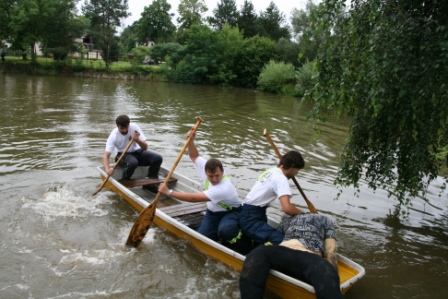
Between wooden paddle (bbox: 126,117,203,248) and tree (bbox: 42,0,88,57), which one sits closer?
wooden paddle (bbox: 126,117,203,248)

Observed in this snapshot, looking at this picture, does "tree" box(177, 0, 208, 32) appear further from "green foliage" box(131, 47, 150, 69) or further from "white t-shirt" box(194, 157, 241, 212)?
"white t-shirt" box(194, 157, 241, 212)

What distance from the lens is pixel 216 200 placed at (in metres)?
5.80

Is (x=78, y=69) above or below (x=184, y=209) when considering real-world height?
below

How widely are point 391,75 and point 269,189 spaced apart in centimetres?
229

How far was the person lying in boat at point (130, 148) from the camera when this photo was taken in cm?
845

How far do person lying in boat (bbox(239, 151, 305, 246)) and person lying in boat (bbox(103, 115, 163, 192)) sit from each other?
3652 millimetres

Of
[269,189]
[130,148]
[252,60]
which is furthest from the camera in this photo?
[252,60]

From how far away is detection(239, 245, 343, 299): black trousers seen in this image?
413 centimetres

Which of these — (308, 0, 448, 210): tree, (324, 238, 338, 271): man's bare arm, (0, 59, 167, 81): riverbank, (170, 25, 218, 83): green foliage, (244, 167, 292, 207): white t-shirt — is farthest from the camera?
(170, 25, 218, 83): green foliage

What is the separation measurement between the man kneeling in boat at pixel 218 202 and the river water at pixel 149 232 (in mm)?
508

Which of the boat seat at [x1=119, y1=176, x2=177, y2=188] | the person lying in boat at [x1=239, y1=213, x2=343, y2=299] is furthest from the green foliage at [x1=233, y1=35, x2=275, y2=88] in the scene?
the person lying in boat at [x1=239, y1=213, x2=343, y2=299]

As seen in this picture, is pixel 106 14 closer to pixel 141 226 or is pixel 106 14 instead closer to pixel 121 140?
pixel 121 140

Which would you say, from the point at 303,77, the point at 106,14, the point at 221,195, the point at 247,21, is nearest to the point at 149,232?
the point at 221,195

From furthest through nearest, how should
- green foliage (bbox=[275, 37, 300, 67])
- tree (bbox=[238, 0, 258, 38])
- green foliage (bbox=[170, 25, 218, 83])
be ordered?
tree (bbox=[238, 0, 258, 38]), green foliage (bbox=[170, 25, 218, 83]), green foliage (bbox=[275, 37, 300, 67])
